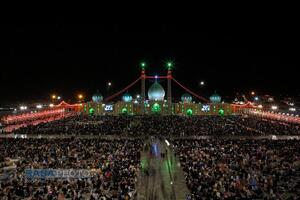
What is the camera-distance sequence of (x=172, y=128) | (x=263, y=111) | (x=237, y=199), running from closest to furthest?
1. (x=237, y=199)
2. (x=172, y=128)
3. (x=263, y=111)

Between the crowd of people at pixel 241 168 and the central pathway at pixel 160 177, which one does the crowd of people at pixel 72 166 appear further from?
the crowd of people at pixel 241 168

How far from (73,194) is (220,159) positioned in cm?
1206

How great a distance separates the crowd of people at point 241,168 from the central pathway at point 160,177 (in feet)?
2.13

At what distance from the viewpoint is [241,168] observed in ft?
79.2

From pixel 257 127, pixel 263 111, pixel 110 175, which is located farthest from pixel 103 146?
pixel 263 111

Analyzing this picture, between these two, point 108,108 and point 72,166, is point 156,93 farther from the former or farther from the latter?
point 72,166

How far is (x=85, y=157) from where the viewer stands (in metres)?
27.0

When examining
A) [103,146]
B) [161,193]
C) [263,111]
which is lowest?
[161,193]

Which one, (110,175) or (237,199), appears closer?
(237,199)

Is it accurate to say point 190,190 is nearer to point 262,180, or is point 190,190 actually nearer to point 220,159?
point 262,180

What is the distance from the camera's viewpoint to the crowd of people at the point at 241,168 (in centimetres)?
1902

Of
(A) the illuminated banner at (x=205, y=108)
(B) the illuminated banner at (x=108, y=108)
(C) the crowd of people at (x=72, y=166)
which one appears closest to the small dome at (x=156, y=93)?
(B) the illuminated banner at (x=108, y=108)

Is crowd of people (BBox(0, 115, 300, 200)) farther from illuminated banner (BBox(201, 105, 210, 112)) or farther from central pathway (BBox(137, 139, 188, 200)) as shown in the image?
illuminated banner (BBox(201, 105, 210, 112))

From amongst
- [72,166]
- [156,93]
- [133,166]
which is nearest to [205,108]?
[156,93]
